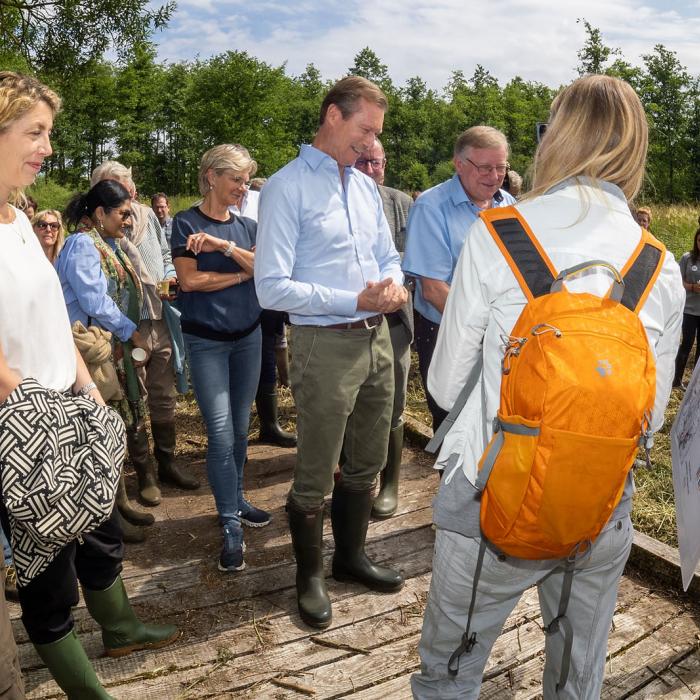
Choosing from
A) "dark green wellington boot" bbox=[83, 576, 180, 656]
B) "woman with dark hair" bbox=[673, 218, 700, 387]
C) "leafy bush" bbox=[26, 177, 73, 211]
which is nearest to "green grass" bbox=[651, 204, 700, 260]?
"woman with dark hair" bbox=[673, 218, 700, 387]

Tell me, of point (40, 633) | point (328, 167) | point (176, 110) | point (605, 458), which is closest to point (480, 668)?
point (605, 458)

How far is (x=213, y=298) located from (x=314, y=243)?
1060mm

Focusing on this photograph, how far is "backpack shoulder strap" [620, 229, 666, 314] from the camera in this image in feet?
6.24

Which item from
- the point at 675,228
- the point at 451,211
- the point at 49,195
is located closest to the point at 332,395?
the point at 451,211

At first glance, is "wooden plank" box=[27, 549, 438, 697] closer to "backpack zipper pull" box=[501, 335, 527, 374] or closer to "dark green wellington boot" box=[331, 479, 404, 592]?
"dark green wellington boot" box=[331, 479, 404, 592]

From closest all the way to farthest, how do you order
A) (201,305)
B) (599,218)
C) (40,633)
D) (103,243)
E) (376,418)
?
(599,218) < (40,633) < (376,418) < (201,305) < (103,243)

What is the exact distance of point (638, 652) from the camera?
10.7ft

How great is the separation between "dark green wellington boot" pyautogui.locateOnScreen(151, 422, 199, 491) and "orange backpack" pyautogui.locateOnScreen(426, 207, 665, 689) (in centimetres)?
366

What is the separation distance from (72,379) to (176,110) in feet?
229

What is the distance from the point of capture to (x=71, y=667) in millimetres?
2701

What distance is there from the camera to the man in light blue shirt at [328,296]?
323 centimetres

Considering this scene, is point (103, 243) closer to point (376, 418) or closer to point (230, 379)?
point (230, 379)

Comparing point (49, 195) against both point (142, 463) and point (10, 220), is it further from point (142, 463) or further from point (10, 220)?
point (10, 220)

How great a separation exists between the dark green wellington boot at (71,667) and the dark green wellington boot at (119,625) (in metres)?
0.38
